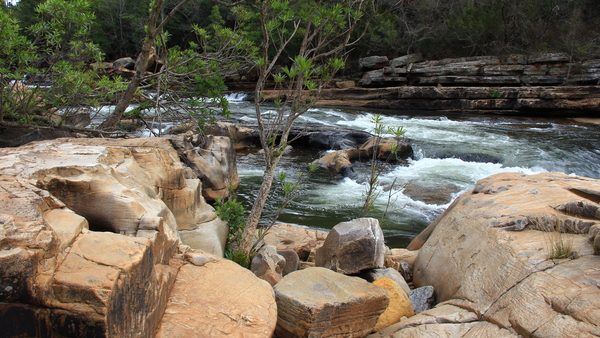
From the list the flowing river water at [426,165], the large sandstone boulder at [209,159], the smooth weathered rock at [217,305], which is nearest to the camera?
the smooth weathered rock at [217,305]

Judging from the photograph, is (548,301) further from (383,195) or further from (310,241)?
(383,195)

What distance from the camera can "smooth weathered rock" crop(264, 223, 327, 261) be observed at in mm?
5223

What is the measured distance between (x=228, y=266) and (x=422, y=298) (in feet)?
5.89

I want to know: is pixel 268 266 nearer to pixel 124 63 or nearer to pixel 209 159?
pixel 209 159

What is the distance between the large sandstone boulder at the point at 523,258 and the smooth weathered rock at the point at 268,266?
1.36m

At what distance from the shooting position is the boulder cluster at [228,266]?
5.57ft

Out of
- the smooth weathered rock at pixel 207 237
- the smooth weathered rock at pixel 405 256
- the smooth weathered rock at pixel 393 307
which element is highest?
the smooth weathered rock at pixel 207 237

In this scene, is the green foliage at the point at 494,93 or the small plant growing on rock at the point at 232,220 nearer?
the small plant growing on rock at the point at 232,220

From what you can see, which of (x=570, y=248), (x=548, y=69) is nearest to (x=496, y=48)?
(x=548, y=69)

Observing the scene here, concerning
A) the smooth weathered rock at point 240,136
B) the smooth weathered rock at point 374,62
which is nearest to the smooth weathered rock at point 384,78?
the smooth weathered rock at point 374,62

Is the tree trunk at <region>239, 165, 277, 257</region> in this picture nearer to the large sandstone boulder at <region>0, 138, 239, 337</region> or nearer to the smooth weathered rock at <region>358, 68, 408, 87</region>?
the large sandstone boulder at <region>0, 138, 239, 337</region>

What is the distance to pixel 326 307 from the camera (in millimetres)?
2770

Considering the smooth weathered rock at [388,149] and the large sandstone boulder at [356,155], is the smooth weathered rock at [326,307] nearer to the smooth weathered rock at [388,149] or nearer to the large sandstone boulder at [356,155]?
the large sandstone boulder at [356,155]

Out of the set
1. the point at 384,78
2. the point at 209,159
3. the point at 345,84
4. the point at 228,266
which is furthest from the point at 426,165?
the point at 345,84
